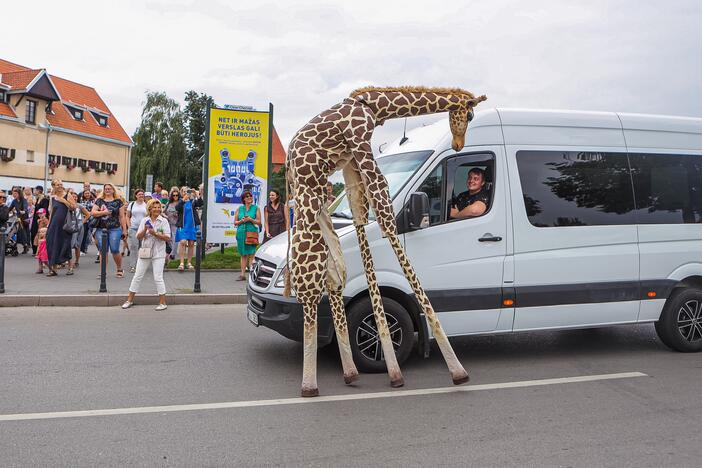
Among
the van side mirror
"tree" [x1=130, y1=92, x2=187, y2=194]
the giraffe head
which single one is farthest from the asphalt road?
"tree" [x1=130, y1=92, x2=187, y2=194]

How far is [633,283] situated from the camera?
6.57 meters

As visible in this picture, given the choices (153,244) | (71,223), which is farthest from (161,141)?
(153,244)

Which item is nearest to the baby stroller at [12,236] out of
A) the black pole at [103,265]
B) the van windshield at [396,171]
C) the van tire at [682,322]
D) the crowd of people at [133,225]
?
the crowd of people at [133,225]

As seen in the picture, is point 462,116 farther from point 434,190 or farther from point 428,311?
point 428,311

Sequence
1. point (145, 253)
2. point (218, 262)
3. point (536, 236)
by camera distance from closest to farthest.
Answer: point (536, 236), point (145, 253), point (218, 262)

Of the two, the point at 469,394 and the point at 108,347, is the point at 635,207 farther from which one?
the point at 108,347

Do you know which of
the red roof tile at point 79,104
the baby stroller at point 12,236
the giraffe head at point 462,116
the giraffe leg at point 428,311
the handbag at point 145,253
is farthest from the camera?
the red roof tile at point 79,104

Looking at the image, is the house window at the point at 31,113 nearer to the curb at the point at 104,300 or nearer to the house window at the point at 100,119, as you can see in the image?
the house window at the point at 100,119

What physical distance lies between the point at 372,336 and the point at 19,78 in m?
46.4

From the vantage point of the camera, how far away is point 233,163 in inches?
569

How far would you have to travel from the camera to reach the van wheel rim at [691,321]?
6845 millimetres

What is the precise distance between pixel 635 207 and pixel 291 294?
390 centimetres

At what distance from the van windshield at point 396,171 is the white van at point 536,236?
2cm

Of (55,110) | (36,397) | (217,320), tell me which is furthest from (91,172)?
(36,397)
